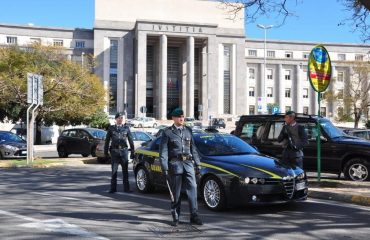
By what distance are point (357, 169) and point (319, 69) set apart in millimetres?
2869

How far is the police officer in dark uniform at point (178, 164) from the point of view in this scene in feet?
24.7

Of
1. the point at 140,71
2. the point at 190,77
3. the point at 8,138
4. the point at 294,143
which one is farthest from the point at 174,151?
the point at 190,77

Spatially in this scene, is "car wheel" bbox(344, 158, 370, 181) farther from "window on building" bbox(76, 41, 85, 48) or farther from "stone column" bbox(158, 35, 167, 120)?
"window on building" bbox(76, 41, 85, 48)

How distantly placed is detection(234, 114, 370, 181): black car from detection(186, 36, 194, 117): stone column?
7265 cm

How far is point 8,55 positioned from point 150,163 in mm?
20028

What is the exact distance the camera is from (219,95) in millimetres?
92000

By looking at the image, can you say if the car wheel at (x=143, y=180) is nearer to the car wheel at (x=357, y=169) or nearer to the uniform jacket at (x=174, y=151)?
the uniform jacket at (x=174, y=151)

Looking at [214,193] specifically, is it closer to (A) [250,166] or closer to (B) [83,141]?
(A) [250,166]

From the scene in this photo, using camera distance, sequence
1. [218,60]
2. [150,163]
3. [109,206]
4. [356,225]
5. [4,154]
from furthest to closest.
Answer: [218,60] → [4,154] → [150,163] → [109,206] → [356,225]

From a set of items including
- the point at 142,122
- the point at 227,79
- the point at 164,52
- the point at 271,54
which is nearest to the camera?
the point at 142,122

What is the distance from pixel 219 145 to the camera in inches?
392

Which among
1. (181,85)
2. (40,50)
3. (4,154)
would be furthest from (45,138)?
(181,85)

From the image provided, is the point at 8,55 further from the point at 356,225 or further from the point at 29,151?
the point at 356,225

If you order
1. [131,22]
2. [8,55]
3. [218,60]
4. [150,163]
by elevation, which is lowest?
[150,163]
